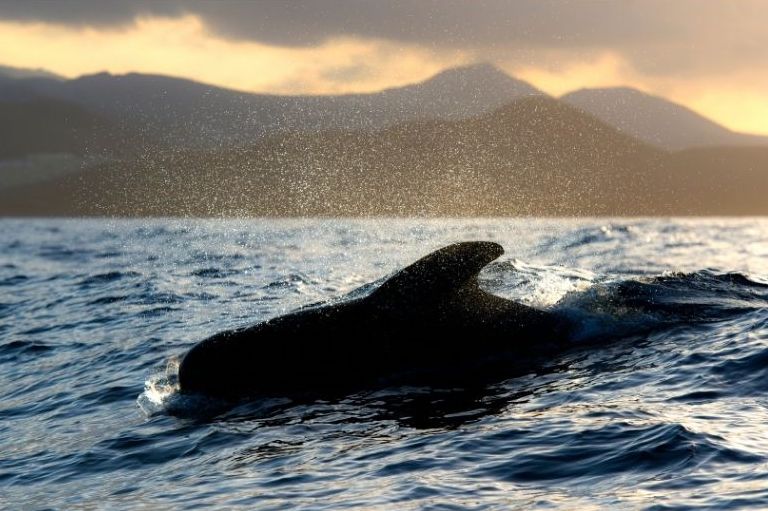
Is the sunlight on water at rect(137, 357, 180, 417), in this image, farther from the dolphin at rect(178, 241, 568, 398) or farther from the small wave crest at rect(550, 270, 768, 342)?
the small wave crest at rect(550, 270, 768, 342)

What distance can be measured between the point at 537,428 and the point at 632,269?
69.2 feet

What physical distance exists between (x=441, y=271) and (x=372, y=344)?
1.23 metres

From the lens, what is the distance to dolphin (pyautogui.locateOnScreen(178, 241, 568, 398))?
11188 mm

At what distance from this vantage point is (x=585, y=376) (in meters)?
10.8

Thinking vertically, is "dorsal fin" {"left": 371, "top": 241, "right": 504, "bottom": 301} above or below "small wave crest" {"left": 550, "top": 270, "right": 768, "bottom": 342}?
above

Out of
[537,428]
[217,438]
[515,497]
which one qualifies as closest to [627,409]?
[537,428]

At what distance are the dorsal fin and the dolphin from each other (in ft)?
0.04

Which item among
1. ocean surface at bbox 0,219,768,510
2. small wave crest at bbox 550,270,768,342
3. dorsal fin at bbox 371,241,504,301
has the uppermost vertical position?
dorsal fin at bbox 371,241,504,301

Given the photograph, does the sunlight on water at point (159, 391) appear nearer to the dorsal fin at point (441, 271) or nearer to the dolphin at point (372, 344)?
the dolphin at point (372, 344)

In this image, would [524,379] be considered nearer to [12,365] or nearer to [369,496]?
[369,496]

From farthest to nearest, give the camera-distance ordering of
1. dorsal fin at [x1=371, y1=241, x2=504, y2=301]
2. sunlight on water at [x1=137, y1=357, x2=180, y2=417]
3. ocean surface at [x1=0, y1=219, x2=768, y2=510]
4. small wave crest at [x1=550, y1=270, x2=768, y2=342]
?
small wave crest at [x1=550, y1=270, x2=768, y2=342] → sunlight on water at [x1=137, y1=357, x2=180, y2=417] → dorsal fin at [x1=371, y1=241, x2=504, y2=301] → ocean surface at [x1=0, y1=219, x2=768, y2=510]

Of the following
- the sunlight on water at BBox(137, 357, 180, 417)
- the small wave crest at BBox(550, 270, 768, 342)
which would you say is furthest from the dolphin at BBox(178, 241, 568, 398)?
the small wave crest at BBox(550, 270, 768, 342)

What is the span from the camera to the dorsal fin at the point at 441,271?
11.1 metres

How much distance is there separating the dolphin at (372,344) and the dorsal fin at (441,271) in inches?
0.5
